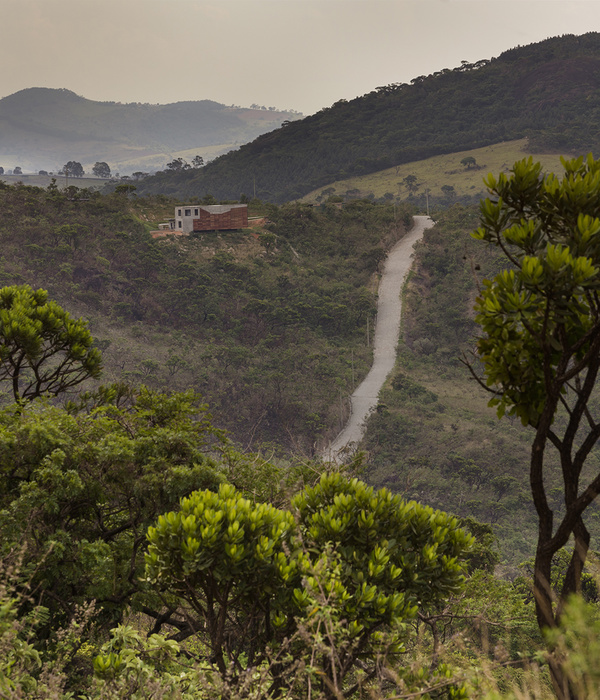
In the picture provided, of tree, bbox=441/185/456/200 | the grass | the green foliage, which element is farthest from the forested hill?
the green foliage

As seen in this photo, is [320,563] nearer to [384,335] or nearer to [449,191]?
[384,335]

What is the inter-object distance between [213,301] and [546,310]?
40.4m

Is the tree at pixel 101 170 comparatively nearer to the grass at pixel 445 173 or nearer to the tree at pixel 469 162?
the grass at pixel 445 173

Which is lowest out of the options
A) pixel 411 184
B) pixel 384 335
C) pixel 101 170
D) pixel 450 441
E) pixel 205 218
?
pixel 450 441

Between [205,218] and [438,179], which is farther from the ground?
[438,179]

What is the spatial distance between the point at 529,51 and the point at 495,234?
13506 centimetres

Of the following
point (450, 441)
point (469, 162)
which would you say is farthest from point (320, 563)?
point (469, 162)

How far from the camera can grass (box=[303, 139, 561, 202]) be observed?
259ft

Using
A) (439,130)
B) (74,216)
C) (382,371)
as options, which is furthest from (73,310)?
(439,130)

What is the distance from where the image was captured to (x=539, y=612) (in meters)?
3.51

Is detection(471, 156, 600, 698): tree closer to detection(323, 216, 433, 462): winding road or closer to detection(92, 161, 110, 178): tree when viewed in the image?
detection(323, 216, 433, 462): winding road

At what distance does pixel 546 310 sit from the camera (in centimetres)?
292

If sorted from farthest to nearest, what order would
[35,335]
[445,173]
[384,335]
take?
[445,173], [384,335], [35,335]

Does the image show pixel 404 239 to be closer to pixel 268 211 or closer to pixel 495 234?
pixel 268 211
